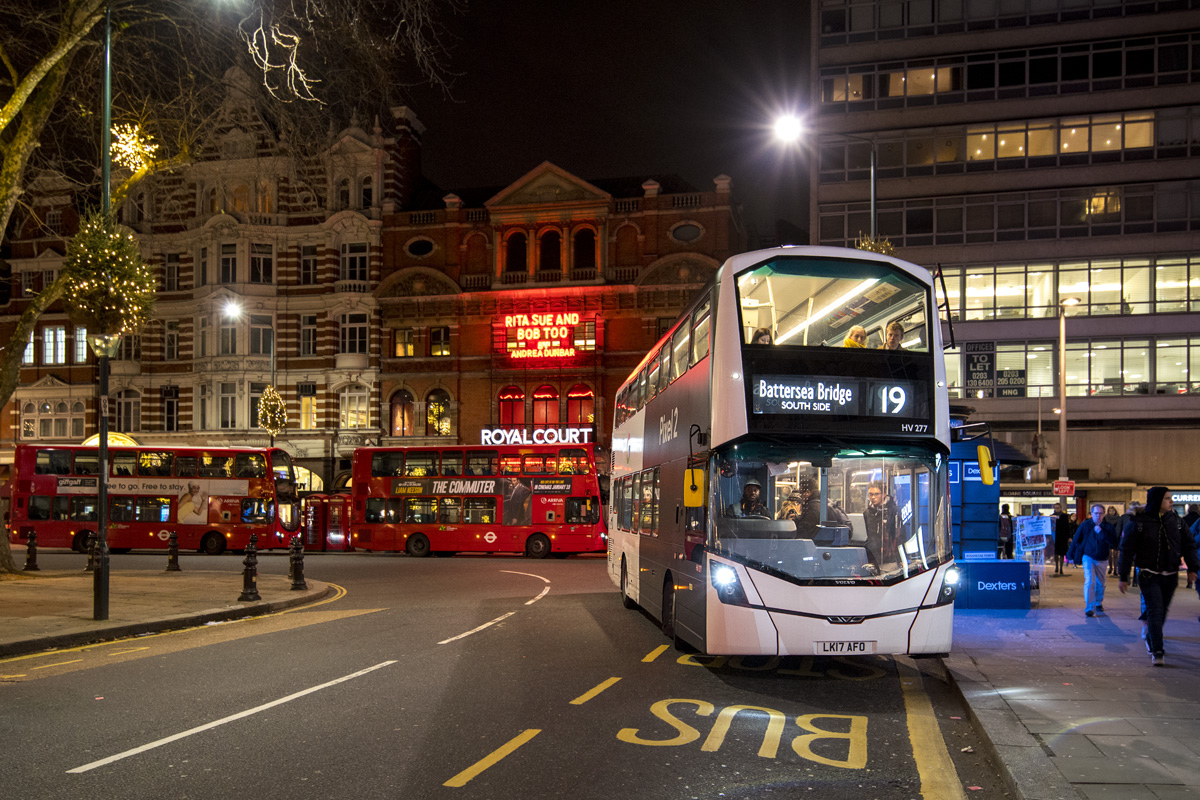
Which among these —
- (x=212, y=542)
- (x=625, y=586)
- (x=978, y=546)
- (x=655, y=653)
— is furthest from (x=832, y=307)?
Answer: (x=212, y=542)

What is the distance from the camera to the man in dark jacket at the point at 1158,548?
10.7m

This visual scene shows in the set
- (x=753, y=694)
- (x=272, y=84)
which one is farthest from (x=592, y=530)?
(x=753, y=694)

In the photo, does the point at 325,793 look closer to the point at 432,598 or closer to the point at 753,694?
the point at 753,694

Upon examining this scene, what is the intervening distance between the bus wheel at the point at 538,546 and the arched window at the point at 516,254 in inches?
726

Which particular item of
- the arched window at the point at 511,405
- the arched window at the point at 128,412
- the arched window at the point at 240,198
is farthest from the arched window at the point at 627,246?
the arched window at the point at 128,412

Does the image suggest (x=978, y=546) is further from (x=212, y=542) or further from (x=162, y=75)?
(x=212, y=542)

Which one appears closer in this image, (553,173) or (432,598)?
(432,598)

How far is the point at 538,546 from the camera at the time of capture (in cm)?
3309

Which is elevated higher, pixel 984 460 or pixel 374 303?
pixel 374 303

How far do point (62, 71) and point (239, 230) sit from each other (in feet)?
99.2

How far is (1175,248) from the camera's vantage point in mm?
37125

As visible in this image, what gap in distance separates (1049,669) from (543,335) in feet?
124

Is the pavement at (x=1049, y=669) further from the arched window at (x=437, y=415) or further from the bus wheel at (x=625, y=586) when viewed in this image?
the arched window at (x=437, y=415)

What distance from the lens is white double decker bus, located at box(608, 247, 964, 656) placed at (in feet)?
31.2
